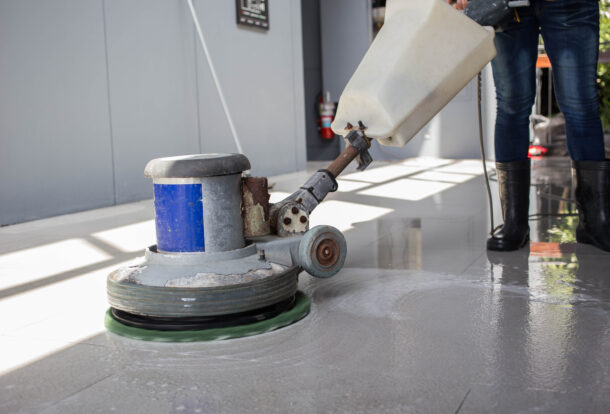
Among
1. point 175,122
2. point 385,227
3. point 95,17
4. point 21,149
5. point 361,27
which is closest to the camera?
A: point 385,227

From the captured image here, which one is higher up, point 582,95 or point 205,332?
point 582,95

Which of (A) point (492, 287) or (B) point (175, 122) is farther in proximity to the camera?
(B) point (175, 122)

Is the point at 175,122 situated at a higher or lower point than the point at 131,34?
lower

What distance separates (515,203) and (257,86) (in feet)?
12.4

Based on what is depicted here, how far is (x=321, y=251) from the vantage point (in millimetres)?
1571

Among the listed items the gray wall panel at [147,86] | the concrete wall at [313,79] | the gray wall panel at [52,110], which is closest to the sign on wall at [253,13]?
the gray wall panel at [147,86]

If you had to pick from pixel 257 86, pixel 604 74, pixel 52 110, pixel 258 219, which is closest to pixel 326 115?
pixel 257 86

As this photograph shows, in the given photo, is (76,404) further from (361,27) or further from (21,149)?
(361,27)

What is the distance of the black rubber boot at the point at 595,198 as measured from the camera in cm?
208

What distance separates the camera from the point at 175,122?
464cm

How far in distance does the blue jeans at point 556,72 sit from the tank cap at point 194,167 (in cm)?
113

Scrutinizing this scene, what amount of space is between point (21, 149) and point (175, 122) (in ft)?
4.35

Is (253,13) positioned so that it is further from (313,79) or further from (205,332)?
(205,332)

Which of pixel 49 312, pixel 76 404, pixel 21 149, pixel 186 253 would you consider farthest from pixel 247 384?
pixel 21 149
